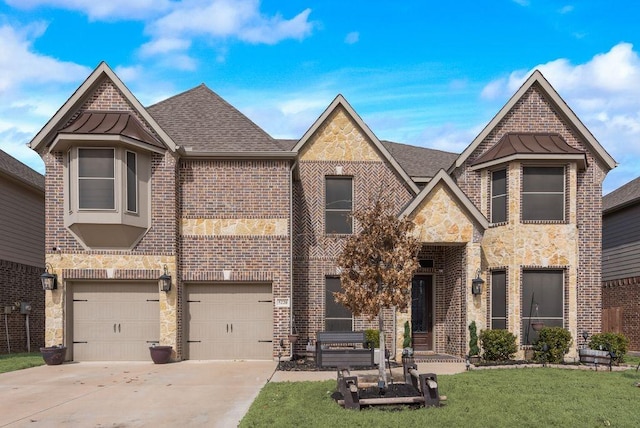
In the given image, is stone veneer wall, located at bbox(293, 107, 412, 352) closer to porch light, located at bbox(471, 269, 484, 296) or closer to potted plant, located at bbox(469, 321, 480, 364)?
potted plant, located at bbox(469, 321, 480, 364)

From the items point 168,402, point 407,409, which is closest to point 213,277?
point 168,402

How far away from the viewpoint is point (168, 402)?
11070mm

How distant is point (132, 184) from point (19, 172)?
8.37 m

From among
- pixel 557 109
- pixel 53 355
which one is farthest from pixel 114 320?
pixel 557 109

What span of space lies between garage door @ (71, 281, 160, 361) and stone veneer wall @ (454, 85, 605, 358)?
10.6 meters

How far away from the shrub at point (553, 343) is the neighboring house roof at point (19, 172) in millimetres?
18564

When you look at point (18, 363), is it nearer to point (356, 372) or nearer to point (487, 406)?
point (356, 372)

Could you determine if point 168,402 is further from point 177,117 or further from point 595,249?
point 595,249

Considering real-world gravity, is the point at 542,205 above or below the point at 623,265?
above

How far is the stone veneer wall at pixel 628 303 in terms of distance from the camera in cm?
2342

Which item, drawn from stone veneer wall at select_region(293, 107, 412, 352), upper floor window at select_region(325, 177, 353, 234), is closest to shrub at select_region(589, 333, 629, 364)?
stone veneer wall at select_region(293, 107, 412, 352)

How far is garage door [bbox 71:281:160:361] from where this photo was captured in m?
18.0

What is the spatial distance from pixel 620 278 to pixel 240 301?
53.3ft

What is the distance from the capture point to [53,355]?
665 inches
